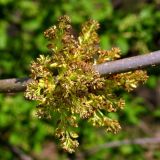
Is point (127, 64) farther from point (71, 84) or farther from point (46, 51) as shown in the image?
point (46, 51)

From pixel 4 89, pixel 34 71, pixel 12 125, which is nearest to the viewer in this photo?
pixel 34 71

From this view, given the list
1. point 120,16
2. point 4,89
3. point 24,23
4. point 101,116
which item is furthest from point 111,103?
point 24,23

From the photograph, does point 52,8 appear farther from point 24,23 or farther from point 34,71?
point 34,71

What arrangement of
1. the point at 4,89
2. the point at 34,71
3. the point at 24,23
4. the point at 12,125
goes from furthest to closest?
the point at 24,23
the point at 12,125
the point at 4,89
the point at 34,71

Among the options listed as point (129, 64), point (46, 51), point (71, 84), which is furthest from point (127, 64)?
point (46, 51)

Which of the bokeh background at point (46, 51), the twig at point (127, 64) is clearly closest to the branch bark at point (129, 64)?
the twig at point (127, 64)

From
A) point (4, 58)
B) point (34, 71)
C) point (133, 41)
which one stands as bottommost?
point (34, 71)

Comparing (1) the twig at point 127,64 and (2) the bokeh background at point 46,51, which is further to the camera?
(2) the bokeh background at point 46,51

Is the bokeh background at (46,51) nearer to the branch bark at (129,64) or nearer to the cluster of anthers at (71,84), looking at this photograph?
the cluster of anthers at (71,84)

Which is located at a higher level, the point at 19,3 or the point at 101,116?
the point at 19,3
